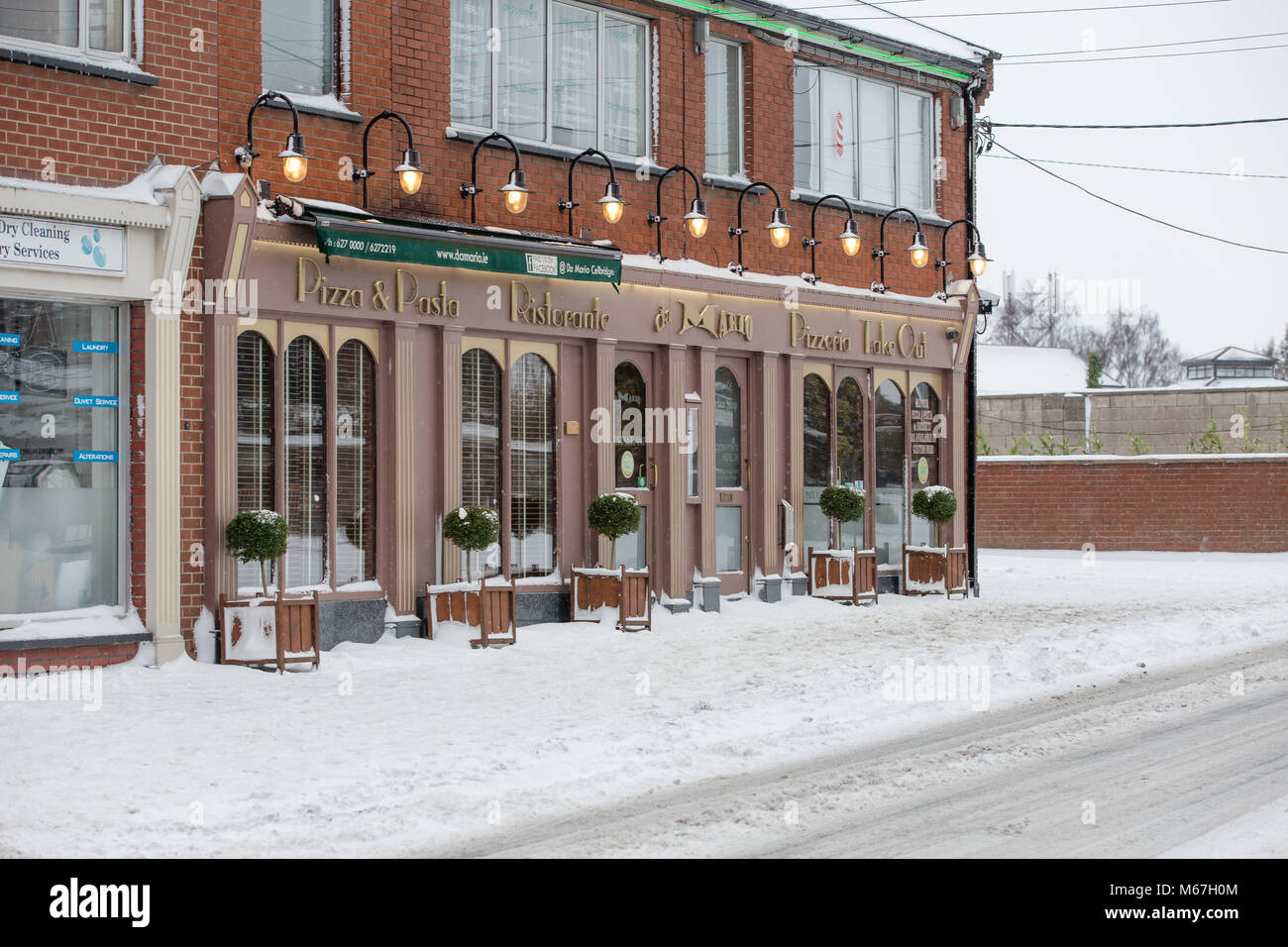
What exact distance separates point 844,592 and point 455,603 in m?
5.77

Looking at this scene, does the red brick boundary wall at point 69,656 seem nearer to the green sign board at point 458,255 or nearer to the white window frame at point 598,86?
the green sign board at point 458,255

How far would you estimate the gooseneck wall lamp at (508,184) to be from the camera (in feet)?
44.8

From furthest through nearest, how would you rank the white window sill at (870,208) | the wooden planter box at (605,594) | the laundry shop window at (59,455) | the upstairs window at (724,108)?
the white window sill at (870,208) → the upstairs window at (724,108) → the wooden planter box at (605,594) → the laundry shop window at (59,455)

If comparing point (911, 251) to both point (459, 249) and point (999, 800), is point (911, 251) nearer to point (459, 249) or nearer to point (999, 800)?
point (459, 249)

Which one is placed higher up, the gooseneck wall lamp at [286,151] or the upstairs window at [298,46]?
the upstairs window at [298,46]

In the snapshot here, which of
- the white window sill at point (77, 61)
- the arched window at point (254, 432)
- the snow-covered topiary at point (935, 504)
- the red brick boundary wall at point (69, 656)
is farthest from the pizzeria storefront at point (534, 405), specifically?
the white window sill at point (77, 61)

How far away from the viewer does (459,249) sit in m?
13.3

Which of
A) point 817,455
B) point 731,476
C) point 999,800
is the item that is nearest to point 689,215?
point 731,476

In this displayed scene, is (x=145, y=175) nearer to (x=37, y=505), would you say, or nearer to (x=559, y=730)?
(x=37, y=505)

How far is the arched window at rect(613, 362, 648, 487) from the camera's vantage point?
15562 mm

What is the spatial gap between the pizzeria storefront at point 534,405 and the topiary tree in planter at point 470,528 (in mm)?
324

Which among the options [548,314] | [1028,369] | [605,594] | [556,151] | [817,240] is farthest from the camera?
[1028,369]

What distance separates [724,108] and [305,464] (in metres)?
7.20
